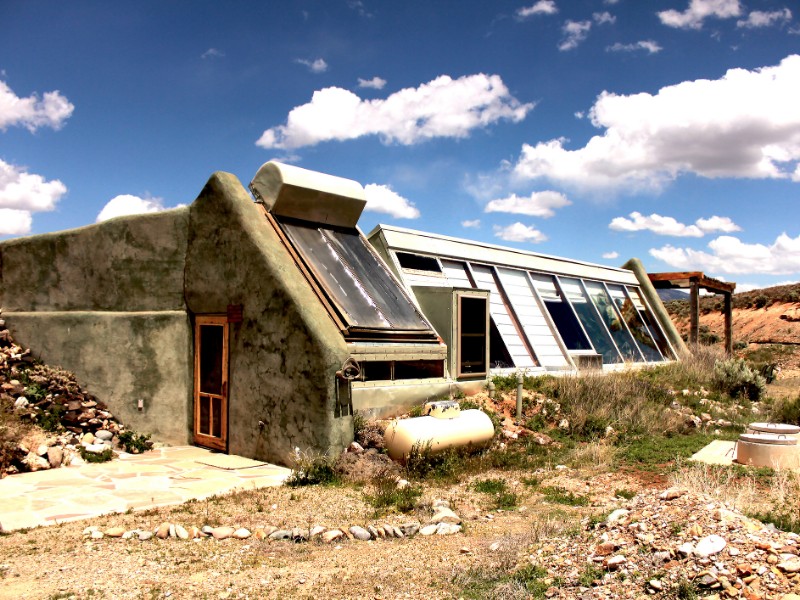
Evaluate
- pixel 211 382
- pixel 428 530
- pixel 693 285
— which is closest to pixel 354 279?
pixel 211 382

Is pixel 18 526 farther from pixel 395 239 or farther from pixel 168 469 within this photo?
pixel 395 239

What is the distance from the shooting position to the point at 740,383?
1453 cm

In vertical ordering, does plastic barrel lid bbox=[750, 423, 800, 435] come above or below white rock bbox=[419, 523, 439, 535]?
above

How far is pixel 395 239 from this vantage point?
11.7 metres

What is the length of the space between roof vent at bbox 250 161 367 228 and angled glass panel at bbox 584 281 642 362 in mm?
8152

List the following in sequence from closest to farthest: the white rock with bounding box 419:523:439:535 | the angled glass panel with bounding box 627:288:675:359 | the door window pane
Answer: the white rock with bounding box 419:523:439:535
the door window pane
the angled glass panel with bounding box 627:288:675:359

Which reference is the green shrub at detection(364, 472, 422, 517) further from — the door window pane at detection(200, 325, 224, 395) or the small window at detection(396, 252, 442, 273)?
the small window at detection(396, 252, 442, 273)

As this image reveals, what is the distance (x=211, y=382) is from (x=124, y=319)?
1762 mm

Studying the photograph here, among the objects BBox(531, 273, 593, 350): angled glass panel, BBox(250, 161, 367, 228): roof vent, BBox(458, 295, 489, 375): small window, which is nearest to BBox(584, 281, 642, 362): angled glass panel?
BBox(531, 273, 593, 350): angled glass panel

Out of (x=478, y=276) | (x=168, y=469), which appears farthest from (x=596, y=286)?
(x=168, y=469)

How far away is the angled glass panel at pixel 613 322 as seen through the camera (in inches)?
632

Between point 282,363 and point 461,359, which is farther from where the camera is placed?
point 461,359

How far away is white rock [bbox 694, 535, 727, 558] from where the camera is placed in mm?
4125

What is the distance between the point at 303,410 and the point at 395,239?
4.64 m
